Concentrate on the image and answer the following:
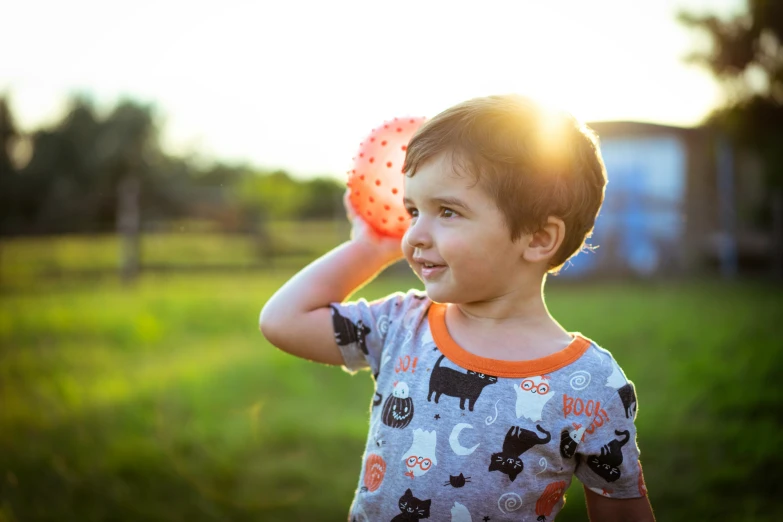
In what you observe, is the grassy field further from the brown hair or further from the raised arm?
the brown hair

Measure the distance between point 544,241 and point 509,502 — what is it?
0.48 m

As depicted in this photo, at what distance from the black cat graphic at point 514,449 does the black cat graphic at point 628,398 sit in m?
0.15

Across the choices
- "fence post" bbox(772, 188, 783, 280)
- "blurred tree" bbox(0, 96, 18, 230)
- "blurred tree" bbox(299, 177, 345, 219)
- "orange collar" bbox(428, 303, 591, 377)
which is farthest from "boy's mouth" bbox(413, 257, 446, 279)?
"blurred tree" bbox(299, 177, 345, 219)

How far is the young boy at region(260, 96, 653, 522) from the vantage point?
4.18 feet

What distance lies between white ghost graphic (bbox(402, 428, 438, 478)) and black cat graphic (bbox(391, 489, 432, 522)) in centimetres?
4

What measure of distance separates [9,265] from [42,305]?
3.37 meters

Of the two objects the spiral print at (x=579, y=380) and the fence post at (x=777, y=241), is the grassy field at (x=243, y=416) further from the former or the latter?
the fence post at (x=777, y=241)

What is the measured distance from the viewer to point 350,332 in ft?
4.85

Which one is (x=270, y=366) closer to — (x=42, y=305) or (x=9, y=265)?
(x=42, y=305)

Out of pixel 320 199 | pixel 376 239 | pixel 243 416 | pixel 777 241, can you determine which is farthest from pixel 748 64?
pixel 376 239

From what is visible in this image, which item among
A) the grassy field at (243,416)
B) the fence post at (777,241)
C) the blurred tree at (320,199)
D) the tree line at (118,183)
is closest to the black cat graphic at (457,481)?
the grassy field at (243,416)

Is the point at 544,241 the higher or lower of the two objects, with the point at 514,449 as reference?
higher

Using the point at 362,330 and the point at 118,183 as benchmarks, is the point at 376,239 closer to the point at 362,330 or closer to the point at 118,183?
the point at 362,330

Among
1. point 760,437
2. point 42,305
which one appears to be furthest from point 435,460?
point 42,305
